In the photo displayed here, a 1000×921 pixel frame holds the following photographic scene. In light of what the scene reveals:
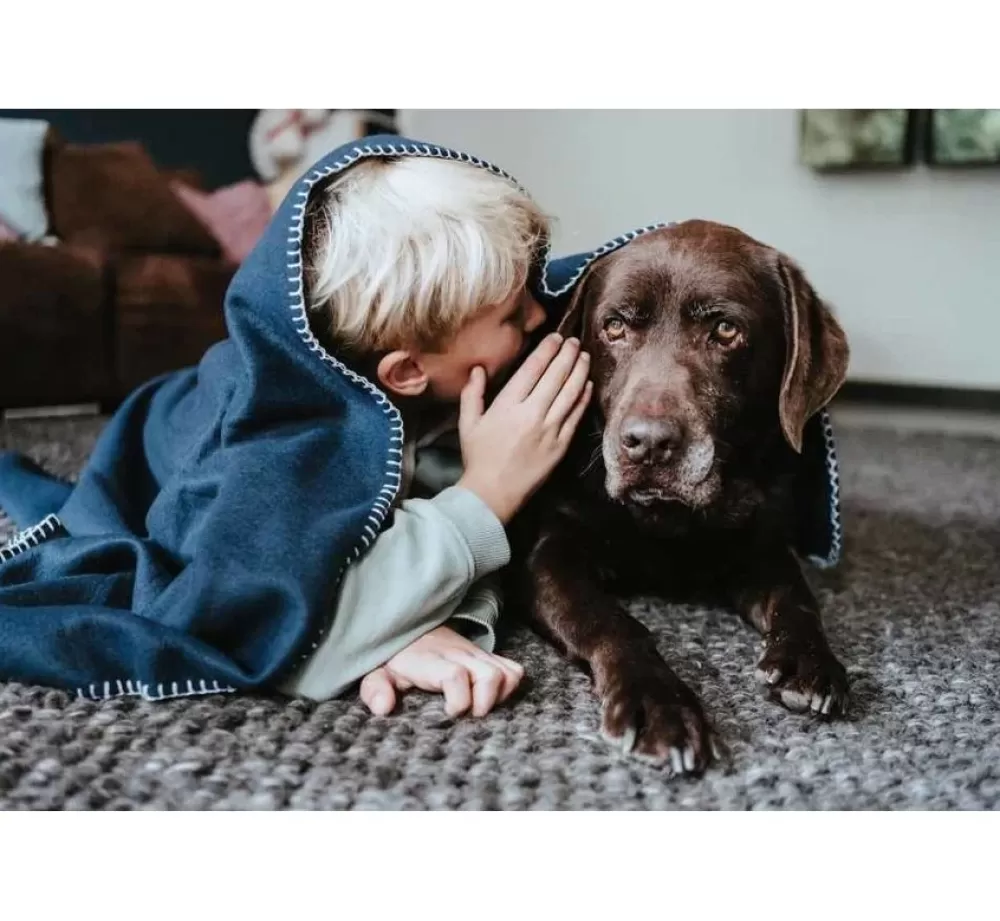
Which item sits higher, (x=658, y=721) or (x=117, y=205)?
(x=117, y=205)

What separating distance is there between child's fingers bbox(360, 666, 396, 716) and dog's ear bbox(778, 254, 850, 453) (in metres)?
0.63

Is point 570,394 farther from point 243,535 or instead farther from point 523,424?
point 243,535

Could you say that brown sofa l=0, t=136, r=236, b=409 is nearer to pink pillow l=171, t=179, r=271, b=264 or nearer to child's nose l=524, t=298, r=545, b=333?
pink pillow l=171, t=179, r=271, b=264

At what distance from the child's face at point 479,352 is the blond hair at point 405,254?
0.02 m

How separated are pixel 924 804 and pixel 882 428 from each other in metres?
3.05

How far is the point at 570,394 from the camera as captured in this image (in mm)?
1386

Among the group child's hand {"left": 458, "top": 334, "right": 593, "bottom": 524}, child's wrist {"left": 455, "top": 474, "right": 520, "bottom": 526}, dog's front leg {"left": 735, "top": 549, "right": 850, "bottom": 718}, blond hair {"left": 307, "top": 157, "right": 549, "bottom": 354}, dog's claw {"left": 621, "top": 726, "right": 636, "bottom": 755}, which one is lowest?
dog's front leg {"left": 735, "top": 549, "right": 850, "bottom": 718}

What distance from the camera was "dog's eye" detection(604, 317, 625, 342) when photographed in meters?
1.41

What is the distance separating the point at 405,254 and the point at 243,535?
1.34 ft

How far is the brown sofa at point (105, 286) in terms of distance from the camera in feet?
10.8

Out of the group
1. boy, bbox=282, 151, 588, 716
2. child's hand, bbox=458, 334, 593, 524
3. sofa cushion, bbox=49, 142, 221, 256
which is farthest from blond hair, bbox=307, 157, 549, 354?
sofa cushion, bbox=49, 142, 221, 256

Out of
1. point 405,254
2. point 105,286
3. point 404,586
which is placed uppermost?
point 405,254

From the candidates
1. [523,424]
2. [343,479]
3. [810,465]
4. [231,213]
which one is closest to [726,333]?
[523,424]
